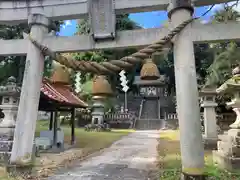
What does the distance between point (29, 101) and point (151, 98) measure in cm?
3124

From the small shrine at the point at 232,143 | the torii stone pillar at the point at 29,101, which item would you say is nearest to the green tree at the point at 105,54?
the small shrine at the point at 232,143

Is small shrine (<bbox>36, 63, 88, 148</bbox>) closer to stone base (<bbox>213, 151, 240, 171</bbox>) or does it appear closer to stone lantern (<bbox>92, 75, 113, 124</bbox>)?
stone base (<bbox>213, 151, 240, 171</bbox>)

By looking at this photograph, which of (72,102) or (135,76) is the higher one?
(135,76)

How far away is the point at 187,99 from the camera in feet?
14.8

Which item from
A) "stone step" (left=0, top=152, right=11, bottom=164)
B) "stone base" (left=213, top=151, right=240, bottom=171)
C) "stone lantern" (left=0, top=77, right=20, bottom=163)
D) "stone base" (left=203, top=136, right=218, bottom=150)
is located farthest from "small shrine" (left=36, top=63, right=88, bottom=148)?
"stone base" (left=213, top=151, right=240, bottom=171)

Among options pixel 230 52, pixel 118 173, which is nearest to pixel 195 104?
pixel 118 173

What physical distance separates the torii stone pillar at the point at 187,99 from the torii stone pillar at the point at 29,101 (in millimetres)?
2910

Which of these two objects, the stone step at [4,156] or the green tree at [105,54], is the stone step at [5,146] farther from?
the green tree at [105,54]

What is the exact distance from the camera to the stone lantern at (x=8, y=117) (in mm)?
7914

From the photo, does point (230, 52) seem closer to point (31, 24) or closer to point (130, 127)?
point (31, 24)

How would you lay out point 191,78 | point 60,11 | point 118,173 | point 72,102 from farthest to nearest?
point 72,102, point 118,173, point 60,11, point 191,78

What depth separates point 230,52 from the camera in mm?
13883

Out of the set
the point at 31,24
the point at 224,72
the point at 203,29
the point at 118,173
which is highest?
the point at 224,72

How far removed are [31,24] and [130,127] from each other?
885 inches
